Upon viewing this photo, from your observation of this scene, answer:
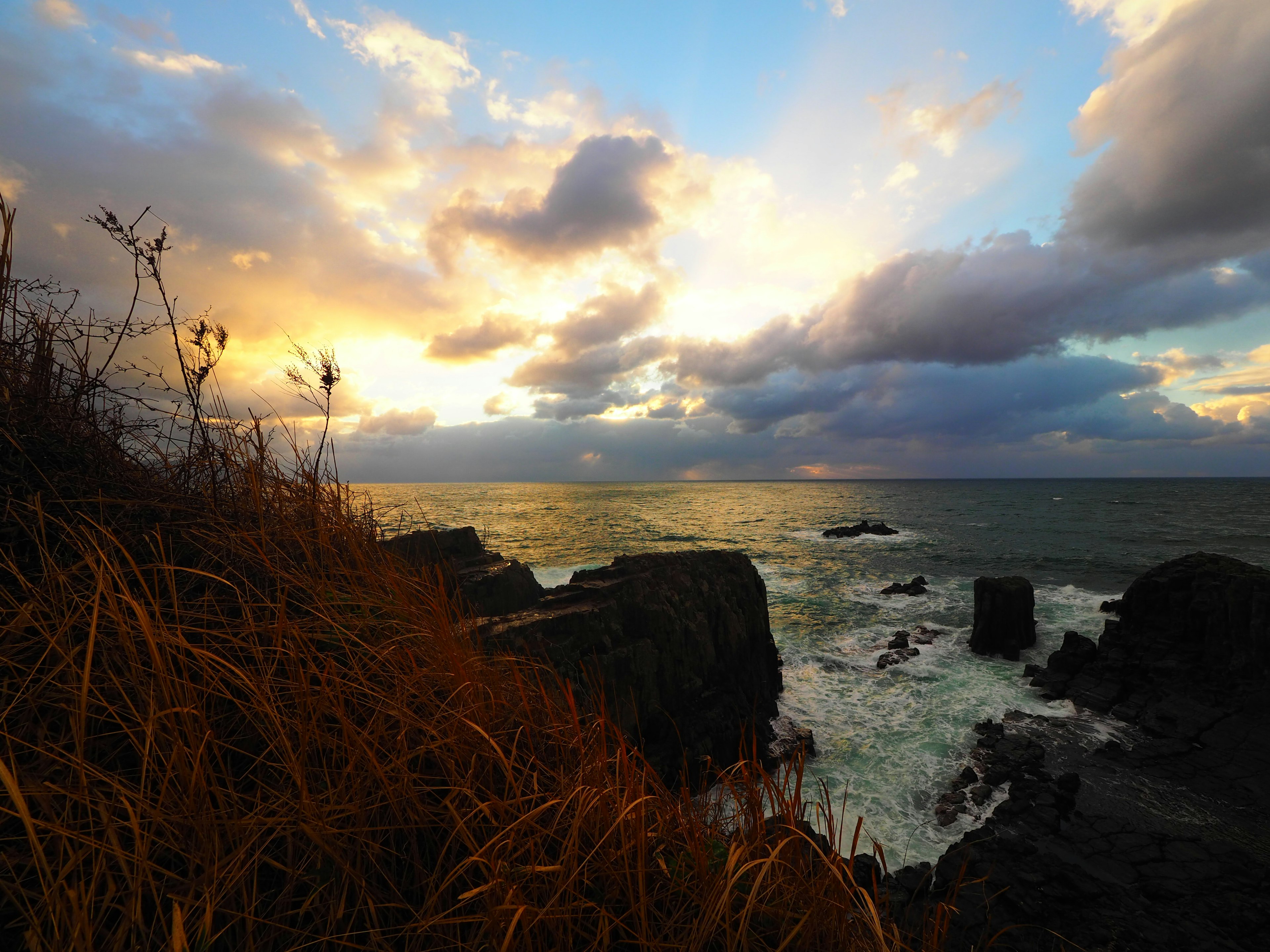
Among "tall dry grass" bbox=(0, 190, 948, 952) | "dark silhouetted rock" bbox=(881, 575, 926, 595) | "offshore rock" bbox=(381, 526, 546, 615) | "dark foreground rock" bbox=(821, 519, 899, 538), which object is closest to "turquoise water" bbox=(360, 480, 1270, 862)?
"dark silhouetted rock" bbox=(881, 575, 926, 595)

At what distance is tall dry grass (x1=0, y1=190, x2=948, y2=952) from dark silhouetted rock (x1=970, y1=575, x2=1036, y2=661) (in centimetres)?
2014

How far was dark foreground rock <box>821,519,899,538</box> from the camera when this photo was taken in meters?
50.5

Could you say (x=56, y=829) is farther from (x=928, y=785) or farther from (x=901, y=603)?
(x=901, y=603)

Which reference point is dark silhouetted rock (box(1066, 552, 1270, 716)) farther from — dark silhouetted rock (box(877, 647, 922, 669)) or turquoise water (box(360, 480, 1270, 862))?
dark silhouetted rock (box(877, 647, 922, 669))

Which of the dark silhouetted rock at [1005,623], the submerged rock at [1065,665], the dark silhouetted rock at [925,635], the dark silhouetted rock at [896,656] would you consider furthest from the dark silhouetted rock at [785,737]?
the dark silhouetted rock at [1005,623]

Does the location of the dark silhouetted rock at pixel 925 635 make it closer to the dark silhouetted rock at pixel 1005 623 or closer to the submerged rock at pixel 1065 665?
the dark silhouetted rock at pixel 1005 623

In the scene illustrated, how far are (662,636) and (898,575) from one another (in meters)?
28.3

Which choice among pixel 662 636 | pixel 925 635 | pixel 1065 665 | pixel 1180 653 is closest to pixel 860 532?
pixel 925 635

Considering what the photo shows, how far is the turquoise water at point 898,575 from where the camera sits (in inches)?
430

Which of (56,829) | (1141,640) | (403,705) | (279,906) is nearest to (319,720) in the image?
(403,705)

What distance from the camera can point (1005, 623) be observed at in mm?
18109

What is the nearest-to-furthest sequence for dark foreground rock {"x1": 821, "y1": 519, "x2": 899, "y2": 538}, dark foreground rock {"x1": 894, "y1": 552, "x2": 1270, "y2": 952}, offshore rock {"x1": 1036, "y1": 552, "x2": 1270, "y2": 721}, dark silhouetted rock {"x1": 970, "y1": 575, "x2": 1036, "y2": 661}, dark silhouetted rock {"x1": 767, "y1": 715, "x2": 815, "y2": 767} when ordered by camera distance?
1. dark foreground rock {"x1": 894, "y1": 552, "x2": 1270, "y2": 952}
2. dark silhouetted rock {"x1": 767, "y1": 715, "x2": 815, "y2": 767}
3. offshore rock {"x1": 1036, "y1": 552, "x2": 1270, "y2": 721}
4. dark silhouetted rock {"x1": 970, "y1": 575, "x2": 1036, "y2": 661}
5. dark foreground rock {"x1": 821, "y1": 519, "x2": 899, "y2": 538}

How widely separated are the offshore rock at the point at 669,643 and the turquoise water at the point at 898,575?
88.8 inches

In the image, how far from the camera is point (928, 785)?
1027cm
